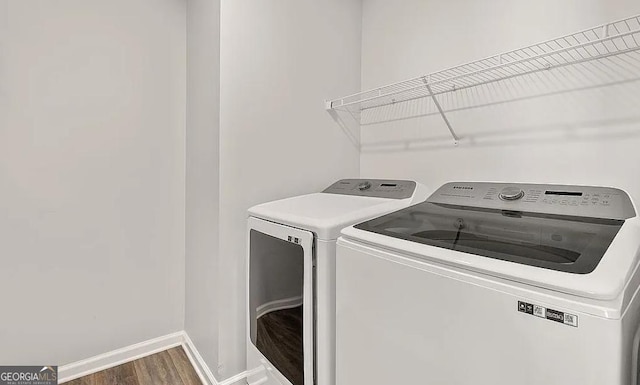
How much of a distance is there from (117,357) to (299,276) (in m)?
1.47

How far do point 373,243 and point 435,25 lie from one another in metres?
1.38

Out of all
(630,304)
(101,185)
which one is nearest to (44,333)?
(101,185)

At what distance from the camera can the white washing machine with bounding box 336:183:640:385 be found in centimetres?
63

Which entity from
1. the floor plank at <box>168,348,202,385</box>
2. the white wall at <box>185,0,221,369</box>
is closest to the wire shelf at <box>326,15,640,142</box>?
the white wall at <box>185,0,221,369</box>

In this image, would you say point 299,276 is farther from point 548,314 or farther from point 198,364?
point 198,364

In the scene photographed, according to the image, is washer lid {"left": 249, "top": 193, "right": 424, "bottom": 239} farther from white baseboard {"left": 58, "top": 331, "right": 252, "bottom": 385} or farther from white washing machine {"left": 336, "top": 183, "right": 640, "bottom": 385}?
white baseboard {"left": 58, "top": 331, "right": 252, "bottom": 385}

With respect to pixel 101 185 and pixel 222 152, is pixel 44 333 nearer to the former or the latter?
pixel 101 185

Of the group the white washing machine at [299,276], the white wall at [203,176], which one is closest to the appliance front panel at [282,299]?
the white washing machine at [299,276]

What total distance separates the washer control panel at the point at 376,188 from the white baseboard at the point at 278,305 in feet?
2.28

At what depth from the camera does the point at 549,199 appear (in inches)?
46.1

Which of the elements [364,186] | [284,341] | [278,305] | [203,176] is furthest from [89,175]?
[364,186]

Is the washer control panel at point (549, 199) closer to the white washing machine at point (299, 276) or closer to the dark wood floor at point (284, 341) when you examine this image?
the white washing machine at point (299, 276)

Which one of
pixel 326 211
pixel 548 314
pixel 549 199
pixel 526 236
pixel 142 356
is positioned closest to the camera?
pixel 548 314

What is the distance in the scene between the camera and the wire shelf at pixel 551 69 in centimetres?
115
